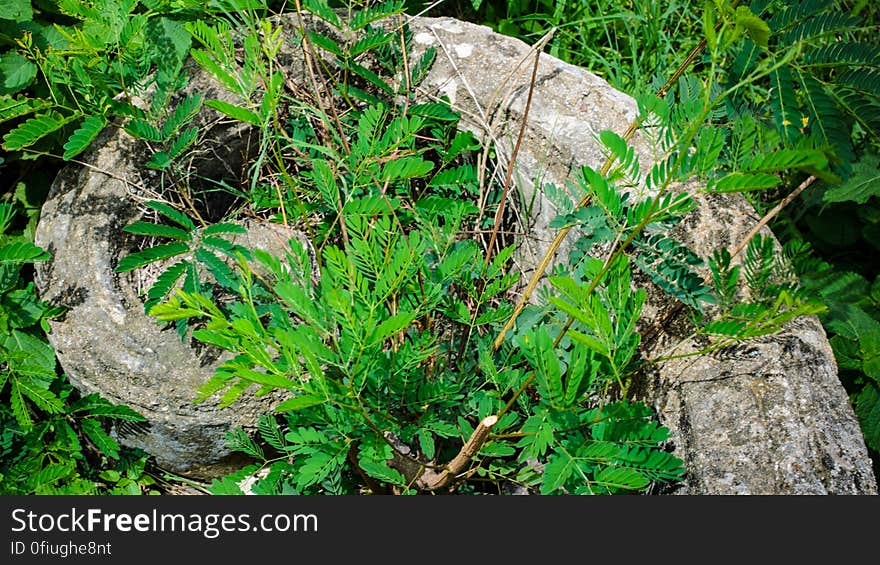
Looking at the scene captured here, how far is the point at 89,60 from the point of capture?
7.06 feet

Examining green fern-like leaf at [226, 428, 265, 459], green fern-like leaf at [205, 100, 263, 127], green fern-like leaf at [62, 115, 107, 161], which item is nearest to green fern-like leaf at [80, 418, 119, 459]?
green fern-like leaf at [226, 428, 265, 459]

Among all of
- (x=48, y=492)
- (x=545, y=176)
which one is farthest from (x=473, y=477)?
(x=48, y=492)

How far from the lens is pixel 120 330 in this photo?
81.4 inches

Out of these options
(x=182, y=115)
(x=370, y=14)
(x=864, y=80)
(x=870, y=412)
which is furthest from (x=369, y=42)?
(x=870, y=412)

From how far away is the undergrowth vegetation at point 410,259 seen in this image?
1426mm

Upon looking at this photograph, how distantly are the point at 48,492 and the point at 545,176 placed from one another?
173cm

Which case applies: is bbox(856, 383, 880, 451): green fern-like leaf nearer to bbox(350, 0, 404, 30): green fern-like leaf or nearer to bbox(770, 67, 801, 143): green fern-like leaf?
bbox(770, 67, 801, 143): green fern-like leaf

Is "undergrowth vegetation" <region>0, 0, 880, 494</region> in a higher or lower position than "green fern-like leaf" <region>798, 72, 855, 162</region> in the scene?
lower

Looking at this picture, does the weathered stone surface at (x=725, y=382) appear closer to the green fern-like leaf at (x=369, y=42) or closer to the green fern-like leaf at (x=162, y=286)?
the green fern-like leaf at (x=369, y=42)

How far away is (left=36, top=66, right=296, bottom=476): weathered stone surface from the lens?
2039 mm

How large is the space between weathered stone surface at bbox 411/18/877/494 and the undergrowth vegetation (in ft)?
0.26

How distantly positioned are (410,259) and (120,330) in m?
1.05

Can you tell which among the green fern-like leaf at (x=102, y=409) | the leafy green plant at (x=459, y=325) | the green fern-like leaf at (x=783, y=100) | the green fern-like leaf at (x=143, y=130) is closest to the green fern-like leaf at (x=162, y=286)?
the leafy green plant at (x=459, y=325)

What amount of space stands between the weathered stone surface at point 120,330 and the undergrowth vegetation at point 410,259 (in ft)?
0.24
